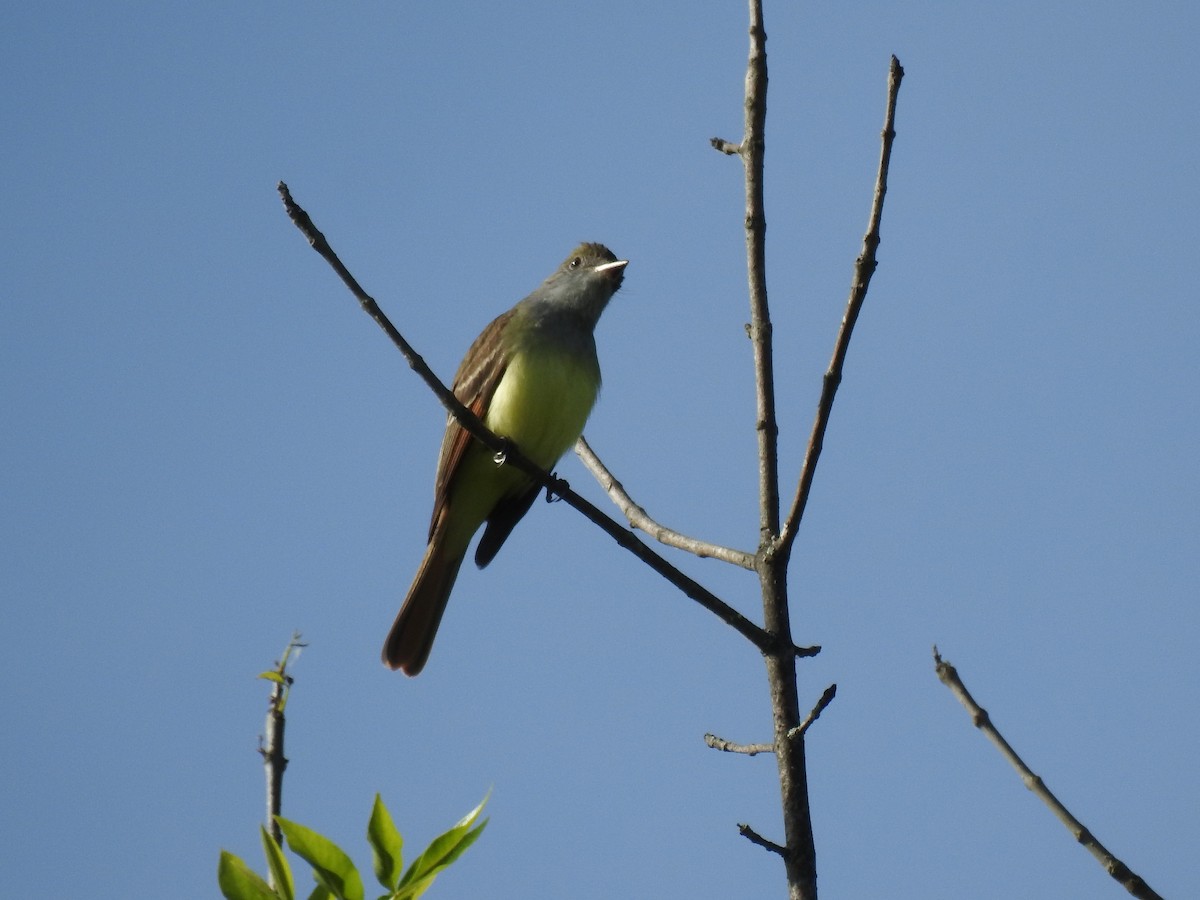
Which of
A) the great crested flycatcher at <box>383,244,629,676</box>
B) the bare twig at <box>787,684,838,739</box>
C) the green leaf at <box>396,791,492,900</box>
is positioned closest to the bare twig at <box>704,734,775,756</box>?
the bare twig at <box>787,684,838,739</box>

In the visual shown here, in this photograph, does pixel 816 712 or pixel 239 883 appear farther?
pixel 816 712

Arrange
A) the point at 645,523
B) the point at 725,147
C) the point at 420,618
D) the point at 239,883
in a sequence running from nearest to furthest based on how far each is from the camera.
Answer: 1. the point at 239,883
2. the point at 725,147
3. the point at 645,523
4. the point at 420,618

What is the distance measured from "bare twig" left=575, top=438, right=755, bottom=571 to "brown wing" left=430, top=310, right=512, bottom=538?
5.99 feet

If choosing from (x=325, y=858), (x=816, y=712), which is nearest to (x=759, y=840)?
(x=816, y=712)

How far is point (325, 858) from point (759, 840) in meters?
1.10

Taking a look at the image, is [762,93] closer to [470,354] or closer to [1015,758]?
[1015,758]

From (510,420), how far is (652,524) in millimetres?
2791

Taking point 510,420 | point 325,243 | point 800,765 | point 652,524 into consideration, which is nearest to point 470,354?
point 510,420

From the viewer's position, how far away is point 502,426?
7.43 meters

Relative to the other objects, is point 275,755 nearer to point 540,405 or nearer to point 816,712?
point 816,712

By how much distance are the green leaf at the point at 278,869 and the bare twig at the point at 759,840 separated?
114 centimetres

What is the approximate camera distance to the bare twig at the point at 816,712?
339cm

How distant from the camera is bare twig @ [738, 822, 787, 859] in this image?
327 cm

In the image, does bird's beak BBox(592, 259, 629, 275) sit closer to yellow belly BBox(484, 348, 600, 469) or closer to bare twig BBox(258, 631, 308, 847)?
yellow belly BBox(484, 348, 600, 469)
